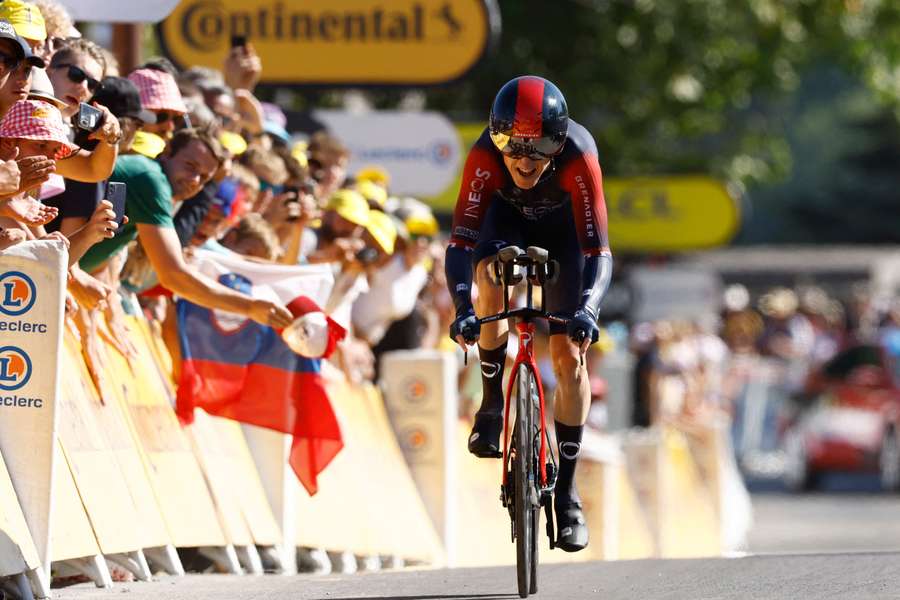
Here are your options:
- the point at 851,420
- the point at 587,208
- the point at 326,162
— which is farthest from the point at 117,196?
the point at 851,420

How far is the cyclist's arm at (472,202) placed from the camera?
922 centimetres

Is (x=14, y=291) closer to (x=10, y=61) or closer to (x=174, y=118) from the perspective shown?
(x=10, y=61)

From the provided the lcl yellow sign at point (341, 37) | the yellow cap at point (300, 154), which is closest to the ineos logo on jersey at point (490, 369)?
the yellow cap at point (300, 154)

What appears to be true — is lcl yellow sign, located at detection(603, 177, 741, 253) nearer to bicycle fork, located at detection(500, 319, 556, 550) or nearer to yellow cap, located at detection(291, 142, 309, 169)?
yellow cap, located at detection(291, 142, 309, 169)

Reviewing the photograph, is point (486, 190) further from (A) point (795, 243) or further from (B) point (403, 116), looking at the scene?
(A) point (795, 243)

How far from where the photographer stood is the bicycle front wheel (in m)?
8.55

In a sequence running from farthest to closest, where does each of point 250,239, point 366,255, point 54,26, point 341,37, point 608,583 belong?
point 341,37, point 366,255, point 250,239, point 54,26, point 608,583

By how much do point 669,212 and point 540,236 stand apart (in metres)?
17.4

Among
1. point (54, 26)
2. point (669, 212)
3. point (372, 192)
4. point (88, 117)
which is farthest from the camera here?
point (669, 212)

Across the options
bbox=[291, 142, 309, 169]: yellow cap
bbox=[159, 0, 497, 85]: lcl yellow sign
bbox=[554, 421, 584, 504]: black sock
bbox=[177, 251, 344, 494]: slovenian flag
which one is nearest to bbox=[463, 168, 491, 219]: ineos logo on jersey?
bbox=[554, 421, 584, 504]: black sock

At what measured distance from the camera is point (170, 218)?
9898 mm

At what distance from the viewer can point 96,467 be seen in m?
8.92

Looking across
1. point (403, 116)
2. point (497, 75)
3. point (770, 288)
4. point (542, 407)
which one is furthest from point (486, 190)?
point (770, 288)

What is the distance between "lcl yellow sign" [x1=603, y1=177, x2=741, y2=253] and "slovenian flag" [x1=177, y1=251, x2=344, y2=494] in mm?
15357
